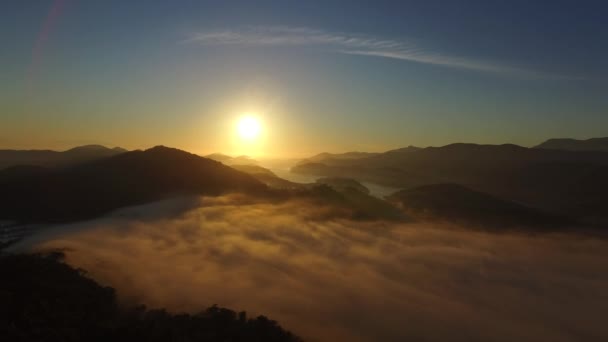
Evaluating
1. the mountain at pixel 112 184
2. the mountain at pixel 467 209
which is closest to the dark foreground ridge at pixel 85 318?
the mountain at pixel 112 184

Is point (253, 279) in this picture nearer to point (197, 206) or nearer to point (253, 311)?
point (253, 311)

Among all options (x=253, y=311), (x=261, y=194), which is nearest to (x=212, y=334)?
(x=253, y=311)

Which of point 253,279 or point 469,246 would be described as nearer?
point 253,279

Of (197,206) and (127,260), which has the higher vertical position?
(197,206)

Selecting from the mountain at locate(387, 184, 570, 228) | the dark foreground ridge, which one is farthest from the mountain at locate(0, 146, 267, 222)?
the mountain at locate(387, 184, 570, 228)

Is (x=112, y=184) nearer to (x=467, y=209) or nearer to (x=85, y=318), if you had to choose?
(x=85, y=318)

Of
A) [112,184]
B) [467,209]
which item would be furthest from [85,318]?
[467,209]

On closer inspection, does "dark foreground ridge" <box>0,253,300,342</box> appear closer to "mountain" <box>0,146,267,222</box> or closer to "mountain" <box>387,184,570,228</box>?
"mountain" <box>0,146,267,222</box>
